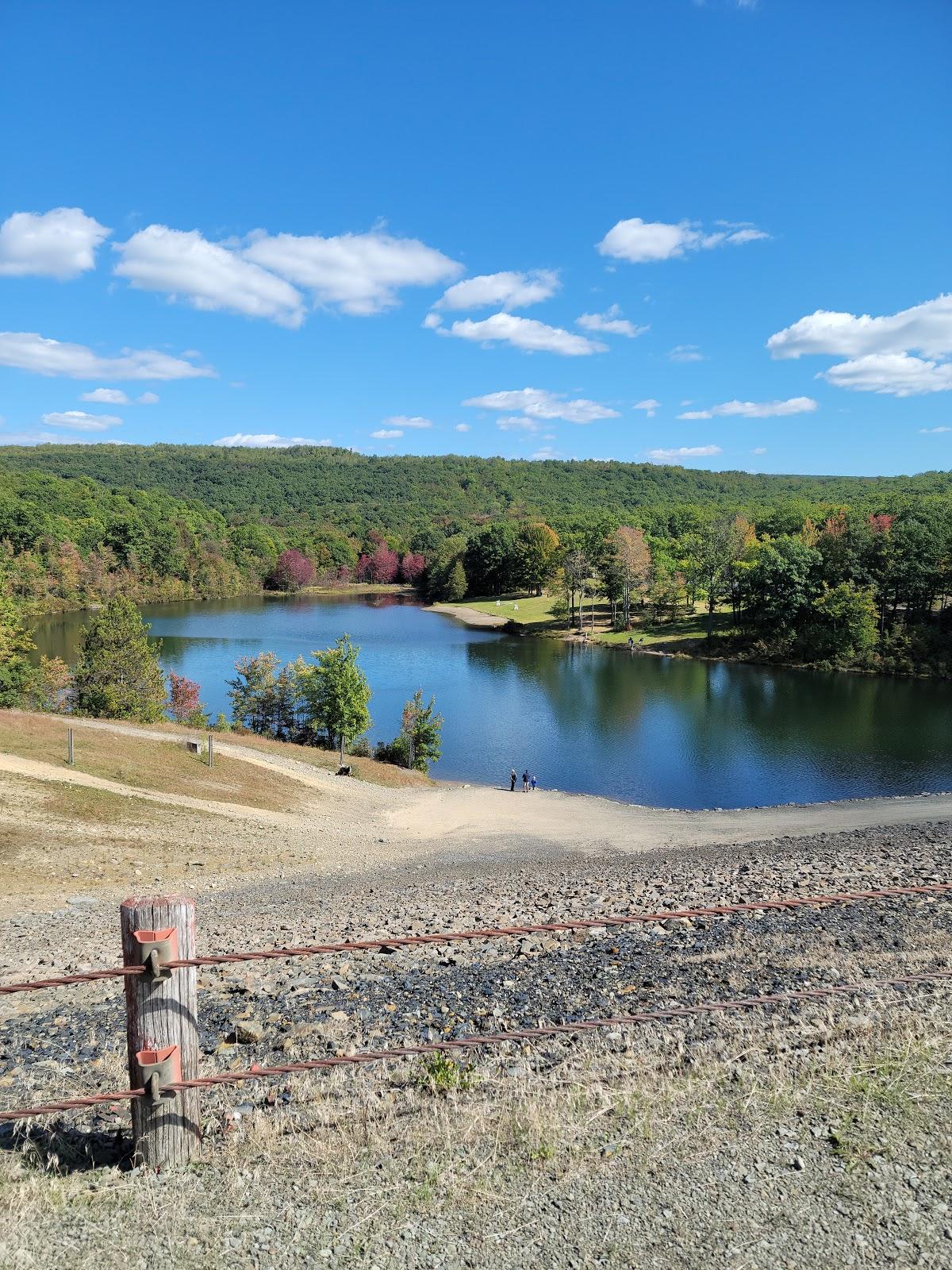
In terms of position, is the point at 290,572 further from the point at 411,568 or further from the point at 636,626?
the point at 636,626

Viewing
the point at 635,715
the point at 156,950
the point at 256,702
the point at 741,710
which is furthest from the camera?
the point at 741,710

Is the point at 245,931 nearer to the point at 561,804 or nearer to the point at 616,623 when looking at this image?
the point at 561,804

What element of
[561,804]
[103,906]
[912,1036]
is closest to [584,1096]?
[912,1036]

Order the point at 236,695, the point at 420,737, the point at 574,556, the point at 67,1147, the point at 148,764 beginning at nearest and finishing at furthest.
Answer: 1. the point at 67,1147
2. the point at 148,764
3. the point at 420,737
4. the point at 236,695
5. the point at 574,556

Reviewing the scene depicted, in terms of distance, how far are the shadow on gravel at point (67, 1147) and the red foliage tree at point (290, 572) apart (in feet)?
442

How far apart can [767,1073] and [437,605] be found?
110439 mm

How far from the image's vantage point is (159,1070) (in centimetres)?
314

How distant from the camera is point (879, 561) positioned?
2625 inches

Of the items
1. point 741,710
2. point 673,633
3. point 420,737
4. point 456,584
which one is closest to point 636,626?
point 673,633

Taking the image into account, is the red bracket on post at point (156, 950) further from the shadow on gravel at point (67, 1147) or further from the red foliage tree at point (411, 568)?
the red foliage tree at point (411, 568)

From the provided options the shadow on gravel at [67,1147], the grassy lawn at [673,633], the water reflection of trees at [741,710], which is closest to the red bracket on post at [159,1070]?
the shadow on gravel at [67,1147]

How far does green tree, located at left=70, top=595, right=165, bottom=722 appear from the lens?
3425 cm

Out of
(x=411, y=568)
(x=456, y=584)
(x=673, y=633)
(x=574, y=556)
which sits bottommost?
(x=673, y=633)

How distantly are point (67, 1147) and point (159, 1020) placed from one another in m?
0.99
